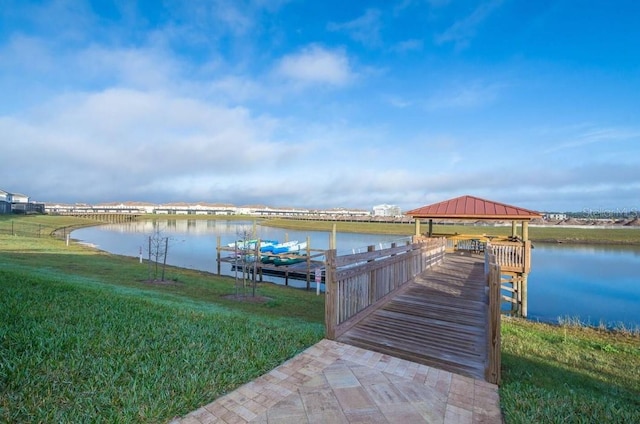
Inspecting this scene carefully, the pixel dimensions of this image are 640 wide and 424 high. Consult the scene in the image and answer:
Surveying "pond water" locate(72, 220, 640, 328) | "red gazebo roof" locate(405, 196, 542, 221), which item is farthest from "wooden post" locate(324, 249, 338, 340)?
"red gazebo roof" locate(405, 196, 542, 221)

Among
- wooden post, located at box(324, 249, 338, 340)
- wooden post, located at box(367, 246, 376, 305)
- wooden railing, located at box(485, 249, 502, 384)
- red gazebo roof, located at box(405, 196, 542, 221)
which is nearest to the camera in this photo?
wooden railing, located at box(485, 249, 502, 384)

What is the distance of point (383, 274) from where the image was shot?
6.28 m

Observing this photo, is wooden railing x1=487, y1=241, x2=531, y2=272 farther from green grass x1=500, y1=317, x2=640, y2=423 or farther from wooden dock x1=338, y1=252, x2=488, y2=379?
wooden dock x1=338, y1=252, x2=488, y2=379

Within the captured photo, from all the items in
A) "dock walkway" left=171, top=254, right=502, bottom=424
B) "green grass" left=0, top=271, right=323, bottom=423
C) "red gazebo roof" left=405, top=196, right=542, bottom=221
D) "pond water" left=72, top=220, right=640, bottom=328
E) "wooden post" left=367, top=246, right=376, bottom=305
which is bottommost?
"pond water" left=72, top=220, right=640, bottom=328

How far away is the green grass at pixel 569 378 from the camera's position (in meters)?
2.84

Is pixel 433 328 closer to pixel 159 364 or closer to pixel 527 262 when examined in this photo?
pixel 159 364

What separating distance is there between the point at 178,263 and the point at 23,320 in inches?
763

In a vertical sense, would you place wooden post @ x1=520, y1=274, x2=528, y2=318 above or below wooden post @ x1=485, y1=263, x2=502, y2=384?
below

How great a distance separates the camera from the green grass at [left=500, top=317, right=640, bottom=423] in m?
2.84

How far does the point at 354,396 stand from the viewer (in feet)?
9.69

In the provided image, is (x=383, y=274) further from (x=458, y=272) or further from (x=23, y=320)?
(x=23, y=320)

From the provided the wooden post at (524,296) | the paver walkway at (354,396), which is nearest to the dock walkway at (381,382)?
the paver walkway at (354,396)

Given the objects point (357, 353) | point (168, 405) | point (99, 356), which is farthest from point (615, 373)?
point (99, 356)

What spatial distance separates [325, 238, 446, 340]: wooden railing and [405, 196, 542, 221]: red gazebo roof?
546 cm
